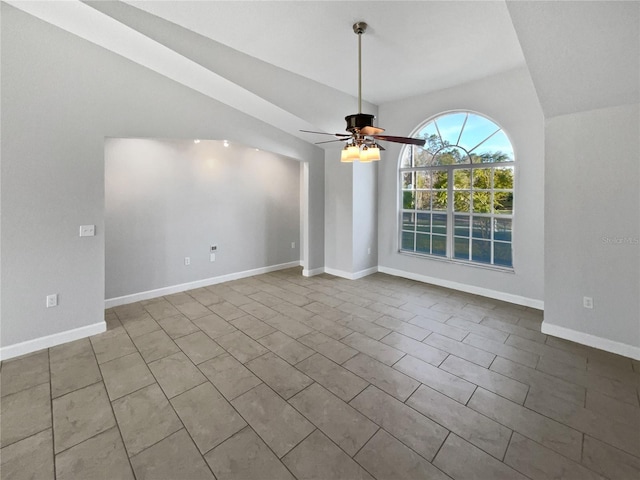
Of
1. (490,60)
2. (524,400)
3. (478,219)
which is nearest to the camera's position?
(524,400)

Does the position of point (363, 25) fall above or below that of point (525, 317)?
above

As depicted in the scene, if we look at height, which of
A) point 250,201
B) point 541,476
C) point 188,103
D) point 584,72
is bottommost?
point 541,476

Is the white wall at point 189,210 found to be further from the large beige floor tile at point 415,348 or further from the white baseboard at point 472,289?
the large beige floor tile at point 415,348

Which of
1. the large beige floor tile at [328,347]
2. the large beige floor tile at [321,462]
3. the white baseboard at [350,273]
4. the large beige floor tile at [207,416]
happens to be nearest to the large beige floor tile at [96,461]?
the large beige floor tile at [207,416]

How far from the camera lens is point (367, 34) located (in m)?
3.23

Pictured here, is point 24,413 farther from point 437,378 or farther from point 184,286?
point 437,378

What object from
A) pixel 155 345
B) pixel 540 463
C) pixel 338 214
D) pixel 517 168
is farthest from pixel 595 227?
pixel 155 345

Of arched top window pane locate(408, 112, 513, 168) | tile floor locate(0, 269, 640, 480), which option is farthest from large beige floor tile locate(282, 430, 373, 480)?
arched top window pane locate(408, 112, 513, 168)

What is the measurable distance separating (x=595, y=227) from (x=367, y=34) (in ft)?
10.6

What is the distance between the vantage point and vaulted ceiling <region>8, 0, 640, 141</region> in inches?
94.7

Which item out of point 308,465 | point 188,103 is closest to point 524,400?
point 308,465

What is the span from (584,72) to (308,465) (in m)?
3.94

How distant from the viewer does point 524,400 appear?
230cm

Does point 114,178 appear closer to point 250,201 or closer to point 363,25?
point 250,201
